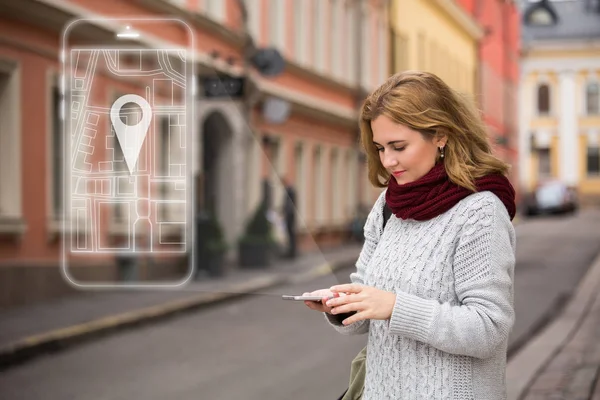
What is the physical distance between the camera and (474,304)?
73.2 inches

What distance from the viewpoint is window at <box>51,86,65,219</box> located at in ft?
11.2

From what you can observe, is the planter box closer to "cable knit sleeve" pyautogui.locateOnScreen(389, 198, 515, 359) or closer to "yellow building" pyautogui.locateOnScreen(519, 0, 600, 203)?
"cable knit sleeve" pyautogui.locateOnScreen(389, 198, 515, 359)

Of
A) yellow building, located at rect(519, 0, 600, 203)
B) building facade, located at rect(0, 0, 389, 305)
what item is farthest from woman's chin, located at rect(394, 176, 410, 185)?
yellow building, located at rect(519, 0, 600, 203)

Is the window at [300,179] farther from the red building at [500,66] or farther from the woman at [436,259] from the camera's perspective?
the woman at [436,259]

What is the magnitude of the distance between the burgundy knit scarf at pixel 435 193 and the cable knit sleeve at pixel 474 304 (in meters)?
0.04

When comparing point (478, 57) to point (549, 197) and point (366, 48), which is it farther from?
point (549, 197)

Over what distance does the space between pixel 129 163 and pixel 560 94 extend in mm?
4158

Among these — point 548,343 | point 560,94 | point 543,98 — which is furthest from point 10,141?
point 548,343

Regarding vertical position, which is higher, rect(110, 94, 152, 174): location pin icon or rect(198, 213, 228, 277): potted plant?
rect(110, 94, 152, 174): location pin icon

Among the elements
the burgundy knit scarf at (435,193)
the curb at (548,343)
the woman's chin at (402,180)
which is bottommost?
the curb at (548,343)

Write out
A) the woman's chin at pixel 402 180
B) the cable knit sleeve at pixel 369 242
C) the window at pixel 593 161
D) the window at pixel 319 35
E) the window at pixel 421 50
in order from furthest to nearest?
→ the window at pixel 593 161
the window at pixel 421 50
the window at pixel 319 35
the cable knit sleeve at pixel 369 242
the woman's chin at pixel 402 180

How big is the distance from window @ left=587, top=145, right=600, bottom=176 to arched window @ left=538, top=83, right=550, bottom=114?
34cm

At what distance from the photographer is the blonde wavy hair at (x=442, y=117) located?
1.92 m

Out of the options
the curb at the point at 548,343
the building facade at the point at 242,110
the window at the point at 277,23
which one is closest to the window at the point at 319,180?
the building facade at the point at 242,110
